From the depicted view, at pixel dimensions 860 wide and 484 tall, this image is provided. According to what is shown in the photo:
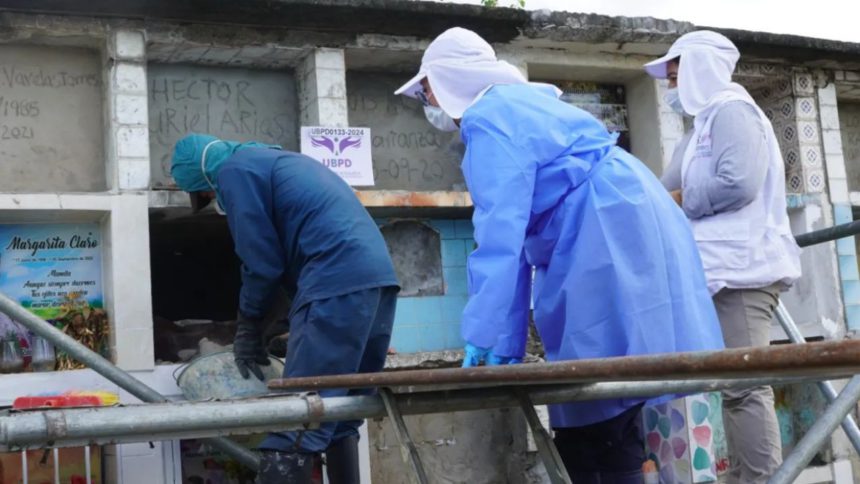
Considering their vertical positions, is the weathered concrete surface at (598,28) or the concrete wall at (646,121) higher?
the weathered concrete surface at (598,28)

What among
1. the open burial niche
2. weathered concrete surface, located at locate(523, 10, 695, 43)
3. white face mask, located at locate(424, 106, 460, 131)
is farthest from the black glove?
weathered concrete surface, located at locate(523, 10, 695, 43)

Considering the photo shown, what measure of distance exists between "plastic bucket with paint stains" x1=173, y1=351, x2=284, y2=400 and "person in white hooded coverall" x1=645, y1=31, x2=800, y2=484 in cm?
187

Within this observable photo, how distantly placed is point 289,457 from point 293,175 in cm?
110

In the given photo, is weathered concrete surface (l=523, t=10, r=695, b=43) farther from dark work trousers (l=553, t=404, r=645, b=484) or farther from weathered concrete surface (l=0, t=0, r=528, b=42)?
dark work trousers (l=553, t=404, r=645, b=484)

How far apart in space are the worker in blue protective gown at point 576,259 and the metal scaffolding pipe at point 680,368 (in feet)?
2.50

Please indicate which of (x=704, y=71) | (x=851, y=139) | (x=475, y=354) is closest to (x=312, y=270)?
(x=475, y=354)

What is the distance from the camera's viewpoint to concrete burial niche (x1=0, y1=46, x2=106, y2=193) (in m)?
6.18

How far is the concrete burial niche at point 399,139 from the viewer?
23.8ft

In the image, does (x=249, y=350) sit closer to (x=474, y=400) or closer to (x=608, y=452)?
(x=608, y=452)

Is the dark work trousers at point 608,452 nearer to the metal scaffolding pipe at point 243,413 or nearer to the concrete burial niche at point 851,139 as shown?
the metal scaffolding pipe at point 243,413

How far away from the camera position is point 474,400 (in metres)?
3.01

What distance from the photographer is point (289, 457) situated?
4.14 metres

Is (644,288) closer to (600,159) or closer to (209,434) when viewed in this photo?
(600,159)

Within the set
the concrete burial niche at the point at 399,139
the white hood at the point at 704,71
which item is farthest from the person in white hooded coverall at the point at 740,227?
the concrete burial niche at the point at 399,139
